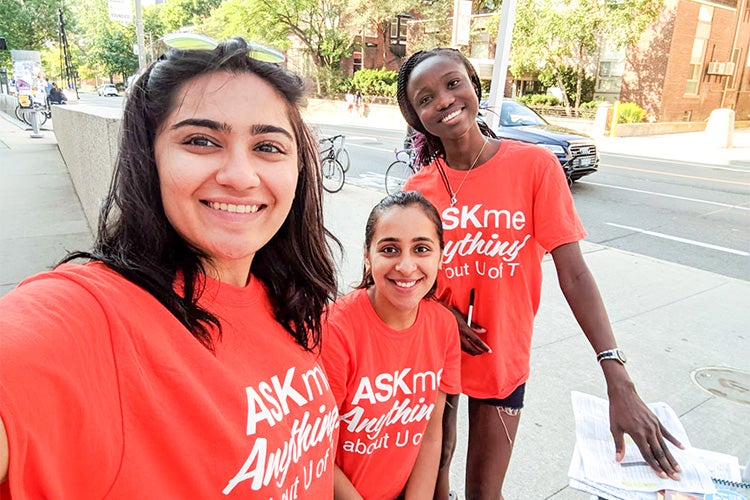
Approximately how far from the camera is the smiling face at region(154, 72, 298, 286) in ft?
3.36

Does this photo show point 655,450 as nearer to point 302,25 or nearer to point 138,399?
point 138,399

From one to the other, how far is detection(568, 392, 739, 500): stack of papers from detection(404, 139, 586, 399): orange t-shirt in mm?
387

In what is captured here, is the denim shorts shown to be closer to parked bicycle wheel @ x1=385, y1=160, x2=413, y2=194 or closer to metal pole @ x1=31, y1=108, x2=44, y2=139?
parked bicycle wheel @ x1=385, y1=160, x2=413, y2=194

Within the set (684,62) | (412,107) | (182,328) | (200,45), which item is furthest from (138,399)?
(684,62)

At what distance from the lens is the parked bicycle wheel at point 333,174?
977cm

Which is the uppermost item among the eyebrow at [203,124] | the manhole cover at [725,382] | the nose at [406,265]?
the eyebrow at [203,124]

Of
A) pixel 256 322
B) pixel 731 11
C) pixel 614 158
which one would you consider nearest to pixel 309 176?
pixel 256 322

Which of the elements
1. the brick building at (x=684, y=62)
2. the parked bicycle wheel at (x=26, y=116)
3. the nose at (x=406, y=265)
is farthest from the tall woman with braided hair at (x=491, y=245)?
the brick building at (x=684, y=62)

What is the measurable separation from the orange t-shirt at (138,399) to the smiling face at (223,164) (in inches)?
5.0

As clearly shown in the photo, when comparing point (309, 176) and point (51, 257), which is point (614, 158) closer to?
point (51, 257)

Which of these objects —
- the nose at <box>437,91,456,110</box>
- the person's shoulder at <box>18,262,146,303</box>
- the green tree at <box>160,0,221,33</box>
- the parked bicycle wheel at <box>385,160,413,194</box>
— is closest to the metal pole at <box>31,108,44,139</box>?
the parked bicycle wheel at <box>385,160,413,194</box>

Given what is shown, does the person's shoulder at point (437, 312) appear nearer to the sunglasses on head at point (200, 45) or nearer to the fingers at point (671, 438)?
the fingers at point (671, 438)

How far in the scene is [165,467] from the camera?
850 millimetres

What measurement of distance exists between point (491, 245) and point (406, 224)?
314mm
